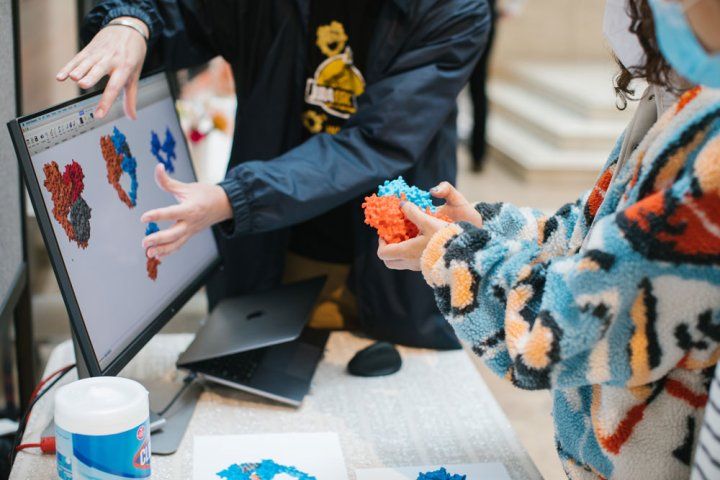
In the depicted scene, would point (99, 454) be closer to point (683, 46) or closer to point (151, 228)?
point (151, 228)

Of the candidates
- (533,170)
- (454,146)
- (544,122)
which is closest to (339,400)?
(454,146)

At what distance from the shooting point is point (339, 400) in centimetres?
135

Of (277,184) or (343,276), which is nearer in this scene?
(277,184)

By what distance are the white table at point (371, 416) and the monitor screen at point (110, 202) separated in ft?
0.56

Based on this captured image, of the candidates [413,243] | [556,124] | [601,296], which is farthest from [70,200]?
[556,124]

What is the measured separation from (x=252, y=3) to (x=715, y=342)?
100 cm

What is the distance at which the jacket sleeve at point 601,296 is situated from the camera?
2.52ft

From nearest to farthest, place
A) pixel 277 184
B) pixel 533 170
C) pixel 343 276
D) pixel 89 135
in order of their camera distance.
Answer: pixel 89 135, pixel 277 184, pixel 343 276, pixel 533 170

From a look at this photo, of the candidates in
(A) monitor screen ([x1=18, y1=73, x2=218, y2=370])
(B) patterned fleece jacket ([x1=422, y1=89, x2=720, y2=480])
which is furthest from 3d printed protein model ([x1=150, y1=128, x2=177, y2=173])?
(B) patterned fleece jacket ([x1=422, y1=89, x2=720, y2=480])

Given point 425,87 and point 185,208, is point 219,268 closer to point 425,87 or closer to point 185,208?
point 185,208

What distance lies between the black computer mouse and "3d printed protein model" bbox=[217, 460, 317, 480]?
0.32 metres

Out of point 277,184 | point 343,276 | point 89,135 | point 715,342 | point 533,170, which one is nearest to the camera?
point 715,342

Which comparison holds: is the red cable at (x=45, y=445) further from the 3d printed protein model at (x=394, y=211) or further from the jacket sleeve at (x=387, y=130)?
the 3d printed protein model at (x=394, y=211)

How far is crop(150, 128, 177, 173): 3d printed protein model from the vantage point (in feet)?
4.28
